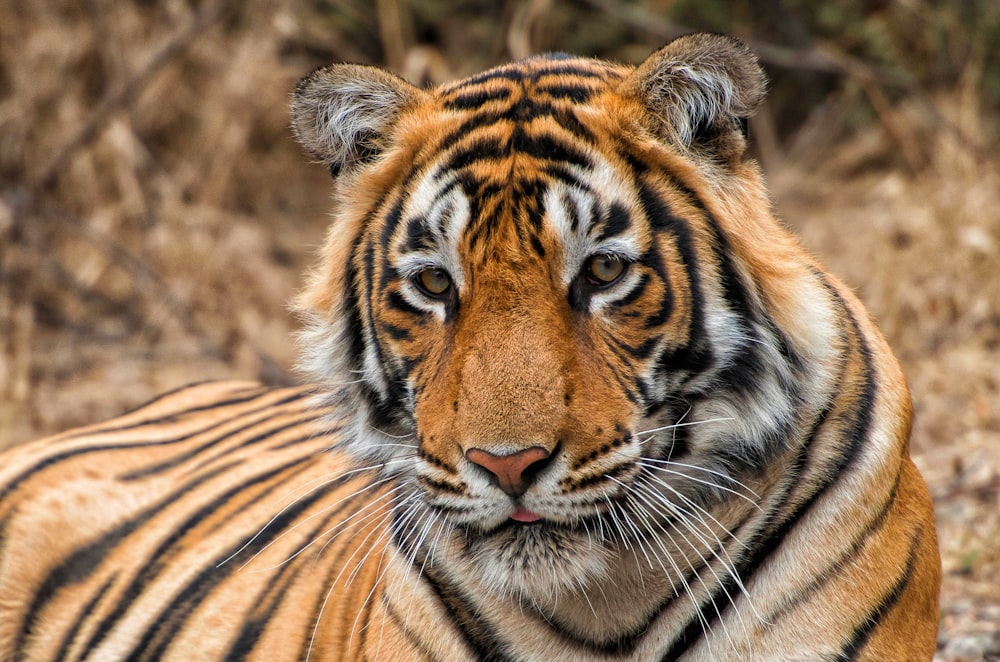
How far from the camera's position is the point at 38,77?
659cm

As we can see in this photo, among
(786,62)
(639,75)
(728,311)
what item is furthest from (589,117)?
(786,62)

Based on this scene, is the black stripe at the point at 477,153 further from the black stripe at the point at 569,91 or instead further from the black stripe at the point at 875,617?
the black stripe at the point at 875,617

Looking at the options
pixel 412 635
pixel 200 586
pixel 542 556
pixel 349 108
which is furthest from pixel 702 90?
pixel 200 586

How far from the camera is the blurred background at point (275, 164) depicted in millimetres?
5465

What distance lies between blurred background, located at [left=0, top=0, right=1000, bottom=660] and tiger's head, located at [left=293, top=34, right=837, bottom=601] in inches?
110

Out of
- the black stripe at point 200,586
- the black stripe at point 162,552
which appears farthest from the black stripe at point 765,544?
the black stripe at point 162,552

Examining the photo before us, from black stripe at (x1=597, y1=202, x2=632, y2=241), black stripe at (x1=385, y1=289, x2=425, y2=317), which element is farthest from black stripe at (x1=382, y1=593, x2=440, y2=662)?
black stripe at (x1=597, y1=202, x2=632, y2=241)

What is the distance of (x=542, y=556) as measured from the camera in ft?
6.29

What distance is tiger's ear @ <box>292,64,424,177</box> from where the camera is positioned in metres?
2.25

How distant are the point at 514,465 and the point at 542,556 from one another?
22 centimetres

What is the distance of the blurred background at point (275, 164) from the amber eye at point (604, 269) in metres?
2.98

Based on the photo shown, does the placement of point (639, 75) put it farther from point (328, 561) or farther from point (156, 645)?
point (156, 645)

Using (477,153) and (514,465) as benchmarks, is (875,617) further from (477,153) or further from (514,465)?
(477,153)

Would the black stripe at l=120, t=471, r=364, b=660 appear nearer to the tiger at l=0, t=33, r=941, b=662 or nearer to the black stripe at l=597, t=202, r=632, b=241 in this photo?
the tiger at l=0, t=33, r=941, b=662
